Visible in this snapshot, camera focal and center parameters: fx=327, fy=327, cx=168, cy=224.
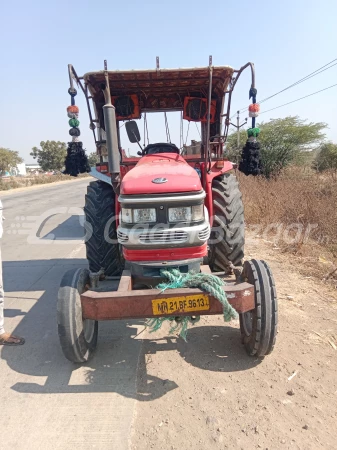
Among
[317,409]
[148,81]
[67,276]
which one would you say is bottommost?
[317,409]

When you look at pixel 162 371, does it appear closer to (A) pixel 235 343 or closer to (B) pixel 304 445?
(A) pixel 235 343

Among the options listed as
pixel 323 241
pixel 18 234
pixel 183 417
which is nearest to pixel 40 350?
pixel 183 417

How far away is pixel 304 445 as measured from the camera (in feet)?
6.70

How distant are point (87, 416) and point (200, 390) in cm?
86

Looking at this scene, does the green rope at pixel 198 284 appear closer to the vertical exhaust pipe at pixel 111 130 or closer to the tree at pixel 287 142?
the vertical exhaust pipe at pixel 111 130

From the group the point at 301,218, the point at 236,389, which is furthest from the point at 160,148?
the point at 301,218

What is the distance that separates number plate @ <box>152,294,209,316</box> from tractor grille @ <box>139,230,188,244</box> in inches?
19.2

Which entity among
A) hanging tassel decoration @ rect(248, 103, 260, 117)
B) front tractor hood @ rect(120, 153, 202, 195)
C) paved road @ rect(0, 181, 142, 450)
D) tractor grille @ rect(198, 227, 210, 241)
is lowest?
paved road @ rect(0, 181, 142, 450)

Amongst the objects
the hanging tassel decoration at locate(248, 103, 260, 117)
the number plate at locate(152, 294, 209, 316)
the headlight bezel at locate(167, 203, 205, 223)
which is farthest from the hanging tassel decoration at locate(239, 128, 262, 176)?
the number plate at locate(152, 294, 209, 316)

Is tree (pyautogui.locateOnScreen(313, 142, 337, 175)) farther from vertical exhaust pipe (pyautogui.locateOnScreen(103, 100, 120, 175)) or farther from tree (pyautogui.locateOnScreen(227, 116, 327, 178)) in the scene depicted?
vertical exhaust pipe (pyautogui.locateOnScreen(103, 100, 120, 175))

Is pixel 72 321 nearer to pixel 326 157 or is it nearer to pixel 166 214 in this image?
pixel 166 214

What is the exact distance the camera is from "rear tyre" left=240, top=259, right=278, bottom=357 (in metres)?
2.70

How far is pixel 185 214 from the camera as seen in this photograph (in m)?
2.73

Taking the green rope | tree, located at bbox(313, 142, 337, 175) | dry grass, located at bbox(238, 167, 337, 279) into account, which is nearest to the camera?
the green rope
